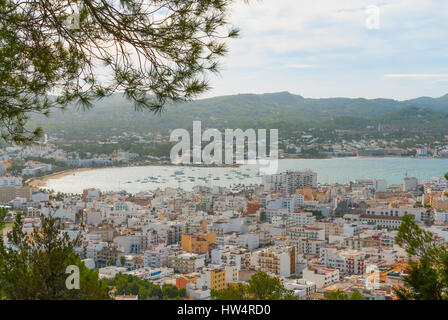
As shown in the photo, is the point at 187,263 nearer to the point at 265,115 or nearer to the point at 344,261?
the point at 344,261

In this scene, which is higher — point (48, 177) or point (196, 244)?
point (48, 177)

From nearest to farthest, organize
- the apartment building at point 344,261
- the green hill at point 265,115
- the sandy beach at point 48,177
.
→ the apartment building at point 344,261 → the sandy beach at point 48,177 → the green hill at point 265,115

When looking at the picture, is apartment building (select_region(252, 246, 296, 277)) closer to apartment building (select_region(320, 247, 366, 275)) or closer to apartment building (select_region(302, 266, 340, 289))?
apartment building (select_region(302, 266, 340, 289))

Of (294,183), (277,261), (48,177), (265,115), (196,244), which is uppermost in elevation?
(265,115)

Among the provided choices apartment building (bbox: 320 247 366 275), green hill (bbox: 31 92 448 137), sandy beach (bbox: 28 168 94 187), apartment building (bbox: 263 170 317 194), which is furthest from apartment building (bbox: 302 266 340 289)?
green hill (bbox: 31 92 448 137)

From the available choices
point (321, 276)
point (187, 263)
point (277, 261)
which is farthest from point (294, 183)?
point (321, 276)

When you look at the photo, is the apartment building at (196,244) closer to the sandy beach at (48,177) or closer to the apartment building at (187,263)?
the apartment building at (187,263)

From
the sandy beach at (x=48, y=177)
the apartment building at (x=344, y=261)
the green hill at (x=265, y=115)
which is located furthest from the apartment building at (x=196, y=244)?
the green hill at (x=265, y=115)

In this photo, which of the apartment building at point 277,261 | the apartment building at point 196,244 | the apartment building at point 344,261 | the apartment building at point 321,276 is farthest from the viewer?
the apartment building at point 196,244

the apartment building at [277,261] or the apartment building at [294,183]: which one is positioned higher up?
the apartment building at [294,183]

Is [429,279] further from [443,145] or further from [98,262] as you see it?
[443,145]

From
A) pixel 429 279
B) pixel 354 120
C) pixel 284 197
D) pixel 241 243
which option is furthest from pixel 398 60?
pixel 354 120
